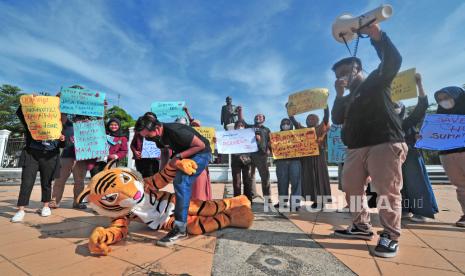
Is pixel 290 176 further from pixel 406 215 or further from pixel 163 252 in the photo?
pixel 163 252

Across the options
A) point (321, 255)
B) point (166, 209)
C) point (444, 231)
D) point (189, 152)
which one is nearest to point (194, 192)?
point (166, 209)

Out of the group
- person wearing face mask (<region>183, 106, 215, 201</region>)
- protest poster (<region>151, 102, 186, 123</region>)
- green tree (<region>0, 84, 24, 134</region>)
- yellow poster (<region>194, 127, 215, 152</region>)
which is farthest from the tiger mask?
green tree (<region>0, 84, 24, 134</region>)

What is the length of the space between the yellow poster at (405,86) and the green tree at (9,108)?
32.4m

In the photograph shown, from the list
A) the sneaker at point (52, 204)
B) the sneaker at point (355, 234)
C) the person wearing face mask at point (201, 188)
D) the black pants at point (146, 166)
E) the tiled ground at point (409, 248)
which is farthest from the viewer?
the black pants at point (146, 166)

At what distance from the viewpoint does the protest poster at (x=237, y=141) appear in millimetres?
4844

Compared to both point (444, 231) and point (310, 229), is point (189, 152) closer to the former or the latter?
point (310, 229)

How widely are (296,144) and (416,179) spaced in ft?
5.83

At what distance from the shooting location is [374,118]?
7.61 feet

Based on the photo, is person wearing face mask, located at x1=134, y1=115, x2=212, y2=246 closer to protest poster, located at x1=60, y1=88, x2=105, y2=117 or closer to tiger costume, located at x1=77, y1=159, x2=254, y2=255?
tiger costume, located at x1=77, y1=159, x2=254, y2=255

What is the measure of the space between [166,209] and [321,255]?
173 centimetres

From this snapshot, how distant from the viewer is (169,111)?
495 cm

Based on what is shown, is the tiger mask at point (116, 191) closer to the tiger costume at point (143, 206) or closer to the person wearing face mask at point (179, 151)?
the tiger costume at point (143, 206)

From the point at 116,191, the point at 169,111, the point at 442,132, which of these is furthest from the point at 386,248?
the point at 169,111

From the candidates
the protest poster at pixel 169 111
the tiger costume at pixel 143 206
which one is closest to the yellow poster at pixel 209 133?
the protest poster at pixel 169 111
